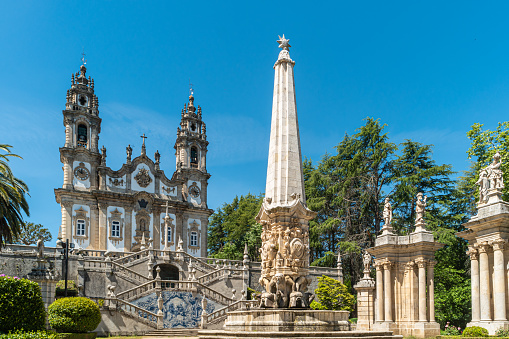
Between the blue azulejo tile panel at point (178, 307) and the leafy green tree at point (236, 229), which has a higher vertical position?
the leafy green tree at point (236, 229)

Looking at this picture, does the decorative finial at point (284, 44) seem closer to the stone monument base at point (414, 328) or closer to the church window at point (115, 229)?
the stone monument base at point (414, 328)

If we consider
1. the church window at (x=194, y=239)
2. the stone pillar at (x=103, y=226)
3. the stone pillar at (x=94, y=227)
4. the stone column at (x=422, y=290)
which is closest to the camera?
the stone column at (x=422, y=290)

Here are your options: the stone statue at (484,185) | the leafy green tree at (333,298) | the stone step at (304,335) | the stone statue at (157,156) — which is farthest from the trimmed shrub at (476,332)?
the stone statue at (157,156)

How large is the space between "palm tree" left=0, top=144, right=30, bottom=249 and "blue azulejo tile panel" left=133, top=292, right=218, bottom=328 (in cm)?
1080

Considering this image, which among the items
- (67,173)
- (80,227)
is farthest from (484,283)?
(67,173)

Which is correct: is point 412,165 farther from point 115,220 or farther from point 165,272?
point 115,220

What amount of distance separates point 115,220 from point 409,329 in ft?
109

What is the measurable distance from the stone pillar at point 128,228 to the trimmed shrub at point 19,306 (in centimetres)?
3097

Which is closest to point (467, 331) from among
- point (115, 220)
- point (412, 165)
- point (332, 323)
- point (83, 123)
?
point (332, 323)

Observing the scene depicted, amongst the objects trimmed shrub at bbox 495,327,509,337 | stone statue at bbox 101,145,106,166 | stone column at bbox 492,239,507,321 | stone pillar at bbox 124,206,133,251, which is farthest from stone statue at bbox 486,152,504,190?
stone statue at bbox 101,145,106,166

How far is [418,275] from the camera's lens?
22312mm

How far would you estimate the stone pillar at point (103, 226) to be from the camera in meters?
47.4

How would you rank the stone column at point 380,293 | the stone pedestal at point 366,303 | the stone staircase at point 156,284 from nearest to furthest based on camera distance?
the stone column at point 380,293, the stone pedestal at point 366,303, the stone staircase at point 156,284

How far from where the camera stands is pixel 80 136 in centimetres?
4903
